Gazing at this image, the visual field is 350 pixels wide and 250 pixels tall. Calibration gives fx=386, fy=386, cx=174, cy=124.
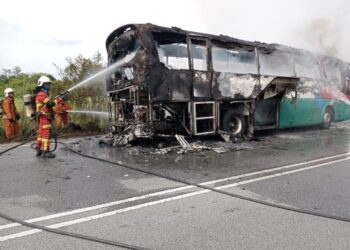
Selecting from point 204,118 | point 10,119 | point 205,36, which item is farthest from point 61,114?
point 205,36

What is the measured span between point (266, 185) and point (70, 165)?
11.7 feet

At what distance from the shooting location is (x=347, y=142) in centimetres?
962

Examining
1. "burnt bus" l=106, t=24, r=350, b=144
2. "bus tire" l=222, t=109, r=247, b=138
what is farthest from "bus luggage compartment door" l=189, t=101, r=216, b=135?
"bus tire" l=222, t=109, r=247, b=138

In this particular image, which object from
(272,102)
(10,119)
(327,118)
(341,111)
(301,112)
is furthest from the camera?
(341,111)

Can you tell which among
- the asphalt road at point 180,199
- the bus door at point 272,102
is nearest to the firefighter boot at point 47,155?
the asphalt road at point 180,199

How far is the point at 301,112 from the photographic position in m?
11.9

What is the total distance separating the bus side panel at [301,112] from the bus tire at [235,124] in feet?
5.20

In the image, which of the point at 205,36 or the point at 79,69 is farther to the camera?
the point at 79,69

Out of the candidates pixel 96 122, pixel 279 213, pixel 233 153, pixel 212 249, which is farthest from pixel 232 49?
pixel 212 249

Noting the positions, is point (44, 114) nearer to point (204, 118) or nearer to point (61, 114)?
point (204, 118)

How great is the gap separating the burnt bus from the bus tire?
26mm

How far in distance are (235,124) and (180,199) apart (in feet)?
19.2

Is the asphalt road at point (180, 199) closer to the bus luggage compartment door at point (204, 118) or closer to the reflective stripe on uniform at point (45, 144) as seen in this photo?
the reflective stripe on uniform at point (45, 144)

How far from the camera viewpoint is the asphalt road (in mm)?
3564
